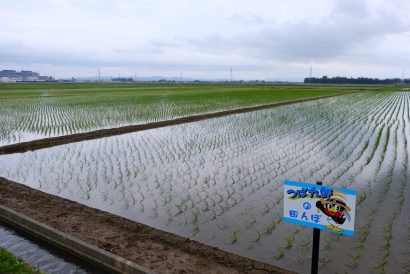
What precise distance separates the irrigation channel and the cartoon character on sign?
106 inches

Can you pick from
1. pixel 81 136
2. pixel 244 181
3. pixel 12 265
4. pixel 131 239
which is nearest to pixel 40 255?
pixel 12 265

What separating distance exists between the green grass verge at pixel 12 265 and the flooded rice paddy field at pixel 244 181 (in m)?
1.97

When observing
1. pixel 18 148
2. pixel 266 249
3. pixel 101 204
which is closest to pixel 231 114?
pixel 18 148

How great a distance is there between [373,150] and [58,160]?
9201mm

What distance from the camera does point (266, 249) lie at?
15.5ft

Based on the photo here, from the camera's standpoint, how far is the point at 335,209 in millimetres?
3242

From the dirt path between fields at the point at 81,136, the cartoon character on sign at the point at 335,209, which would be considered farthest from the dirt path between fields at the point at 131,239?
the dirt path between fields at the point at 81,136

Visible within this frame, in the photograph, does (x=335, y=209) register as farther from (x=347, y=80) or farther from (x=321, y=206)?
(x=347, y=80)

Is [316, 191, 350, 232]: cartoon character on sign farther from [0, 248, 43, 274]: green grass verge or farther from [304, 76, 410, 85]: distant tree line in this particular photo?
[304, 76, 410, 85]: distant tree line

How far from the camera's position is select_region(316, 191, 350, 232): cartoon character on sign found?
126 inches

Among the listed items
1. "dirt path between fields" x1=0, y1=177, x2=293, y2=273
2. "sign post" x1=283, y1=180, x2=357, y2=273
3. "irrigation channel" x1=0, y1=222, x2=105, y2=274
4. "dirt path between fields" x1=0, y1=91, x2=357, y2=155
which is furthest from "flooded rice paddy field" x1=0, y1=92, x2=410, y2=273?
"irrigation channel" x1=0, y1=222, x2=105, y2=274

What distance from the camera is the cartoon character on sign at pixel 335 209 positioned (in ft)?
10.5

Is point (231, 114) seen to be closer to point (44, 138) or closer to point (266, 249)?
point (44, 138)

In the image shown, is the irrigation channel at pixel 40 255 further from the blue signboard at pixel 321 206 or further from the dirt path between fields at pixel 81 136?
the dirt path between fields at pixel 81 136
